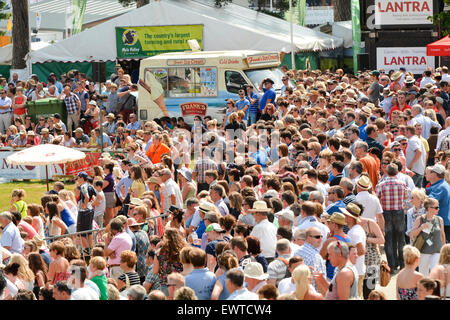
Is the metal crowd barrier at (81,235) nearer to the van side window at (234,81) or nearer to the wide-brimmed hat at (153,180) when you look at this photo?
the wide-brimmed hat at (153,180)

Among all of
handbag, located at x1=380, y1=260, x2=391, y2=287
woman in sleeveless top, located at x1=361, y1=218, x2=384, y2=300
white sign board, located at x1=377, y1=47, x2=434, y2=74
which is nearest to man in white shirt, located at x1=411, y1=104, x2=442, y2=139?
woman in sleeveless top, located at x1=361, y1=218, x2=384, y2=300

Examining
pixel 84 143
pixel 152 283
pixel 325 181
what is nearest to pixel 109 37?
pixel 84 143

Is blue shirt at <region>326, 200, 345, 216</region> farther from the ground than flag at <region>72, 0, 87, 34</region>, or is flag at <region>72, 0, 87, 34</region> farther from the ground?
flag at <region>72, 0, 87, 34</region>

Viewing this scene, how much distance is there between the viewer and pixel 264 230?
9.34 metres

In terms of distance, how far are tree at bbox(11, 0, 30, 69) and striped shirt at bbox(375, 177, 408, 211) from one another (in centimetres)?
2432

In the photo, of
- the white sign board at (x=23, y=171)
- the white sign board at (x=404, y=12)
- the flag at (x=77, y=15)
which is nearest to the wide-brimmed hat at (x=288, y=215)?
the white sign board at (x=23, y=171)

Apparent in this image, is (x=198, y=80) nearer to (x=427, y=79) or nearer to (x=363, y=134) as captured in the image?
(x=427, y=79)

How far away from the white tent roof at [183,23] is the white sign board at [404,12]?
436cm

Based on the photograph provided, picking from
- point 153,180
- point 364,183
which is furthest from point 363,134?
point 364,183

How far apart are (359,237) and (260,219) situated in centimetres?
119

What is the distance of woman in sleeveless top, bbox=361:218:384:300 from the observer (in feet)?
30.6

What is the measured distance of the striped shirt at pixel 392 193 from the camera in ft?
35.8

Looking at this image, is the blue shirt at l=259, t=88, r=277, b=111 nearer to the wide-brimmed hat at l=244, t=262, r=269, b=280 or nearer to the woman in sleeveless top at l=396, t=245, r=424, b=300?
the woman in sleeveless top at l=396, t=245, r=424, b=300

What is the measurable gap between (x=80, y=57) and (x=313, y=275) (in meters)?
24.9
